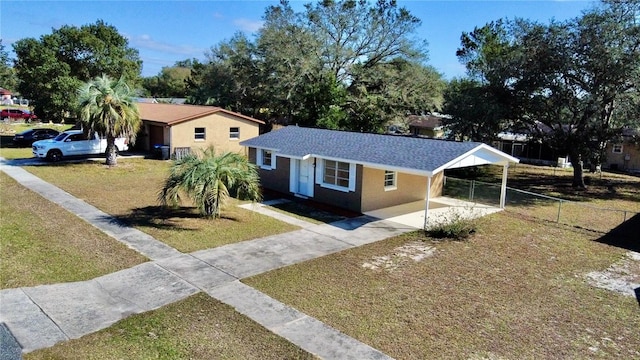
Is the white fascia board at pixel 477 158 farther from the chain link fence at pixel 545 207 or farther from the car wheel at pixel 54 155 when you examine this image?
the car wheel at pixel 54 155

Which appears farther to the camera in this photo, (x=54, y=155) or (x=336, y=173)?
(x=54, y=155)

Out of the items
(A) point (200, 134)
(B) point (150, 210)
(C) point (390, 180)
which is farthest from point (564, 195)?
(A) point (200, 134)

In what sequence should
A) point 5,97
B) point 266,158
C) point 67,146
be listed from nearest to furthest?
point 266,158 < point 67,146 < point 5,97

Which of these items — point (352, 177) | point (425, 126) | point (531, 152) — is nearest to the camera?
point (352, 177)

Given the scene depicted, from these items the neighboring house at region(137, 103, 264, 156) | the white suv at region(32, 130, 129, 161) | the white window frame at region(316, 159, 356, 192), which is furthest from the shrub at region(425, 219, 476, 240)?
the white suv at region(32, 130, 129, 161)

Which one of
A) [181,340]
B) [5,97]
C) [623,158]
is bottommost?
[181,340]

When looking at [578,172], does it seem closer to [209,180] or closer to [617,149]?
[617,149]

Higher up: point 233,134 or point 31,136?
point 233,134

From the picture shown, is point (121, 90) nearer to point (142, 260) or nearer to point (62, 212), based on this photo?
point (62, 212)
